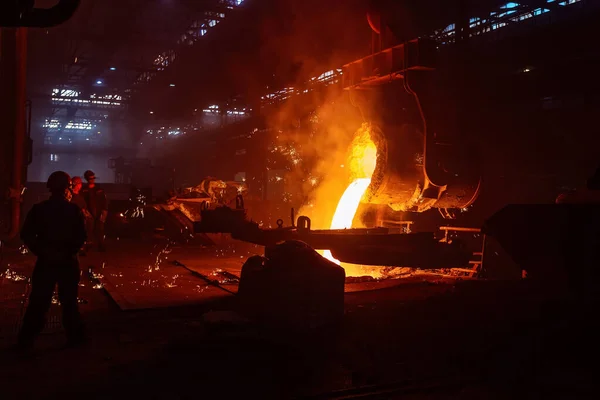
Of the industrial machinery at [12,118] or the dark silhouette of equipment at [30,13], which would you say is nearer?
the dark silhouette of equipment at [30,13]

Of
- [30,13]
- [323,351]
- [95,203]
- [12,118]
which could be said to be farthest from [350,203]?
[30,13]

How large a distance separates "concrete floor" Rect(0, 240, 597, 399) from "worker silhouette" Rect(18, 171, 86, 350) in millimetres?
222

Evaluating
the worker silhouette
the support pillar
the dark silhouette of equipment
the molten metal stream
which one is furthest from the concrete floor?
the support pillar

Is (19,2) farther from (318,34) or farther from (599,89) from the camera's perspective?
(599,89)

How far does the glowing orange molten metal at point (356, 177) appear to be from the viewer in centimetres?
866

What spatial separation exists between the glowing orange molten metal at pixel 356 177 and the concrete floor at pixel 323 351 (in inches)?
114

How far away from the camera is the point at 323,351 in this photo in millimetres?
4047

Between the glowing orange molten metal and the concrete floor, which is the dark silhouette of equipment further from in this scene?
the glowing orange molten metal

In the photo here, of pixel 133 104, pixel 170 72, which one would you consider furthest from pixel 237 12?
pixel 133 104

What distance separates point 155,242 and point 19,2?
32.4ft

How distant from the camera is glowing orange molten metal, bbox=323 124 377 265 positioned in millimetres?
8664

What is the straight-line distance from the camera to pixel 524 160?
10.3m

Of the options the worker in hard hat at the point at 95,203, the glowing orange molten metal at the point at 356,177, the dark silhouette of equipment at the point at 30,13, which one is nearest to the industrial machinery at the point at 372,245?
the glowing orange molten metal at the point at 356,177

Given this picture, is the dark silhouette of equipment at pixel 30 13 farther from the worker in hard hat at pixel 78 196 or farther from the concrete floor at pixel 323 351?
the worker in hard hat at pixel 78 196
